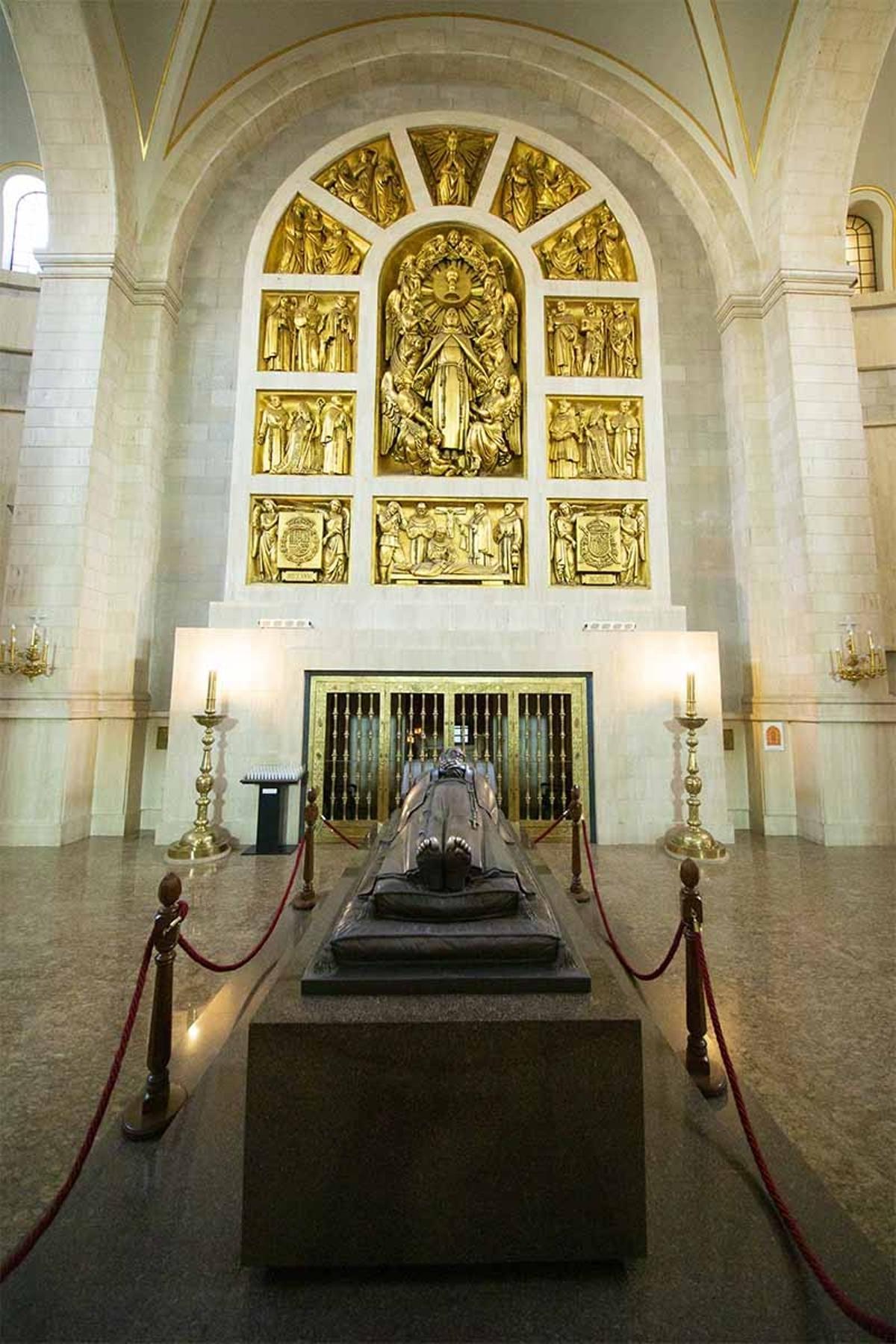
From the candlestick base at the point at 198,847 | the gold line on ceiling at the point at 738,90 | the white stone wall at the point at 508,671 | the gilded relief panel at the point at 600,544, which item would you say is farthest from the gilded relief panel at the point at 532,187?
the candlestick base at the point at 198,847


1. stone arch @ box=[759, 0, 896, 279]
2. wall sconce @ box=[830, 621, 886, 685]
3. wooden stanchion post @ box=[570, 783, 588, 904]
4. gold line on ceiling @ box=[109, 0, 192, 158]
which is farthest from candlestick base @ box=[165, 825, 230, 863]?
stone arch @ box=[759, 0, 896, 279]

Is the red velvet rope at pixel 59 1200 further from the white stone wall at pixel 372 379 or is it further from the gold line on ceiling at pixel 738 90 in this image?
the gold line on ceiling at pixel 738 90

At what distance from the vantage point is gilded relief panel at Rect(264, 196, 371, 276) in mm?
9727

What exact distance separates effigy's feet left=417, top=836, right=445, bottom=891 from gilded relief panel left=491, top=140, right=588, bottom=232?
11.3 meters

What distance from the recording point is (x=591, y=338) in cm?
970

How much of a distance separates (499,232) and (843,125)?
5.11 m

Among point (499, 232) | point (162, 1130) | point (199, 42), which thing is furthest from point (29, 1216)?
point (199, 42)

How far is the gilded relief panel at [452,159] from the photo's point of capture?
9.95 metres

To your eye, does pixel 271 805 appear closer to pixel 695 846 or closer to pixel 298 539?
pixel 298 539

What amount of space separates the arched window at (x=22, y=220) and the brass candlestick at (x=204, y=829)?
10402mm

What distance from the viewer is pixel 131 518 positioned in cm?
886

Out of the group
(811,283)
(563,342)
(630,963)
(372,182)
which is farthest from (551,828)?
(372,182)

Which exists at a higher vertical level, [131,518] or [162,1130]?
[131,518]

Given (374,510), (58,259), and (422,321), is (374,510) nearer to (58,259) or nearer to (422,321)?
(422,321)
